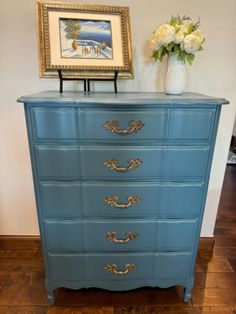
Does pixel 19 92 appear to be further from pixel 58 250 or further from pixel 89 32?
pixel 58 250

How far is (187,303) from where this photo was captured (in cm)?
137

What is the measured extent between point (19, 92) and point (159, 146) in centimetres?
94

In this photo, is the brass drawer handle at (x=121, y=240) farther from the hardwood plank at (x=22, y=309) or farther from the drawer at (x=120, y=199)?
the hardwood plank at (x=22, y=309)

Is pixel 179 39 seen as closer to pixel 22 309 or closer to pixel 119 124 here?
pixel 119 124

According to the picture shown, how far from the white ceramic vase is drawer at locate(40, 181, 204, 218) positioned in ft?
1.63

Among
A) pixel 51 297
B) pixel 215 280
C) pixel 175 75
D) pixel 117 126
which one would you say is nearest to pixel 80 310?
pixel 51 297

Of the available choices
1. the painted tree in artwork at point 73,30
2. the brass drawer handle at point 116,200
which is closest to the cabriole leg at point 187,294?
the brass drawer handle at point 116,200

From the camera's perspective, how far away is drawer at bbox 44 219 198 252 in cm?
117

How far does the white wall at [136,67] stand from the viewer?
1.30 m

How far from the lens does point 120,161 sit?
1059 millimetres

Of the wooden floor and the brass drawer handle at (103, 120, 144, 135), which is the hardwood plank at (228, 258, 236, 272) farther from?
the brass drawer handle at (103, 120, 144, 135)

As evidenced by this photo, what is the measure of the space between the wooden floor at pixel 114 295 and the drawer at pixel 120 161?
804mm

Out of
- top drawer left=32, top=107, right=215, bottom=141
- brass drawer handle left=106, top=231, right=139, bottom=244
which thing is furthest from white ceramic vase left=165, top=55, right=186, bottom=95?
brass drawer handle left=106, top=231, right=139, bottom=244

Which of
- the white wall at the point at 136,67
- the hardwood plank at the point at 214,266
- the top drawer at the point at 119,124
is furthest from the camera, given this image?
the hardwood plank at the point at 214,266
